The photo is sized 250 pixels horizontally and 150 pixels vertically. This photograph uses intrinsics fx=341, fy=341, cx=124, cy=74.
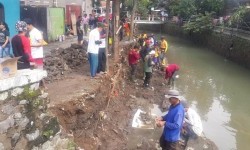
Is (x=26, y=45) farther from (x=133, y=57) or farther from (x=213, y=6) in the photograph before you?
(x=213, y=6)

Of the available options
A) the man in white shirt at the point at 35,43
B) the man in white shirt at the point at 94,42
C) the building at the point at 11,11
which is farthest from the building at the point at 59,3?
the man in white shirt at the point at 35,43

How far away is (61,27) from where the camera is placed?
19.6m

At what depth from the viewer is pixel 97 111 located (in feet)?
27.0

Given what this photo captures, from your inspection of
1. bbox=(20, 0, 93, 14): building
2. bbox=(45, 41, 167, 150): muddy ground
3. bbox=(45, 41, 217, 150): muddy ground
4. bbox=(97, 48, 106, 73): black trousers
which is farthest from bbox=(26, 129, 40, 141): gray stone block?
bbox=(20, 0, 93, 14): building

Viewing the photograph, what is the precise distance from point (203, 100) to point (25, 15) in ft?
35.7

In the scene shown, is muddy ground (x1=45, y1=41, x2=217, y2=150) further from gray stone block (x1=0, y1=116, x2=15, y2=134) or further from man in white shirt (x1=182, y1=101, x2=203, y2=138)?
man in white shirt (x1=182, y1=101, x2=203, y2=138)

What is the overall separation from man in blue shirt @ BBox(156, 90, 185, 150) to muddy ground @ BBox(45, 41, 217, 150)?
1807 mm

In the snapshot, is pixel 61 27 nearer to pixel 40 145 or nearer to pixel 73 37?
pixel 73 37

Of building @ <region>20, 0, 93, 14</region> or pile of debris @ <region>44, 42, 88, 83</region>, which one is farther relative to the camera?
building @ <region>20, 0, 93, 14</region>

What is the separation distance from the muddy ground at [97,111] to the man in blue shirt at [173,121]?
1807 millimetres

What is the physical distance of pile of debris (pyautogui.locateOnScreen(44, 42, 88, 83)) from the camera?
10398 millimetres

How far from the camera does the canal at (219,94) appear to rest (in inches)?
417

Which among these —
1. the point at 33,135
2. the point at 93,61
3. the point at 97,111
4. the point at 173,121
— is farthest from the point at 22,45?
the point at 173,121

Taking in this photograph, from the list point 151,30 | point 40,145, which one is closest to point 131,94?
point 40,145
